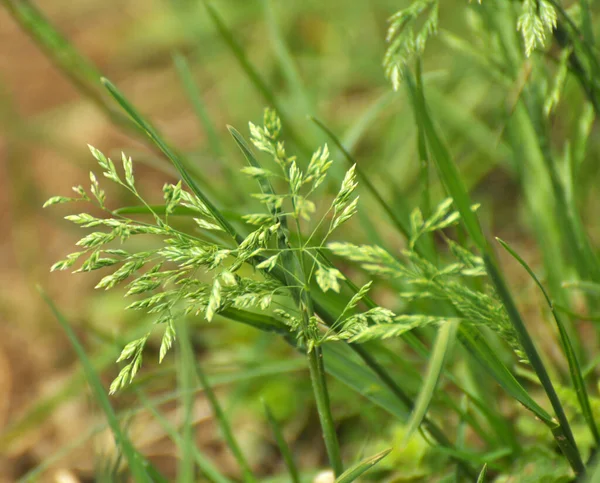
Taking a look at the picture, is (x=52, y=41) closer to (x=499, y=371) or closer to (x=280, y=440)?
(x=280, y=440)

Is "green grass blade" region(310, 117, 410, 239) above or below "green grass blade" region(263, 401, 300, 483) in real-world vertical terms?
above

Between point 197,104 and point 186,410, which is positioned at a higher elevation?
point 197,104

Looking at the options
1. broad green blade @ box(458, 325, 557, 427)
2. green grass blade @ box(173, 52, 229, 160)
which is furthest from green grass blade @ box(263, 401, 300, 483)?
green grass blade @ box(173, 52, 229, 160)

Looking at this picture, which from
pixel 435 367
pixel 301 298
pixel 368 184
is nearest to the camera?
pixel 435 367

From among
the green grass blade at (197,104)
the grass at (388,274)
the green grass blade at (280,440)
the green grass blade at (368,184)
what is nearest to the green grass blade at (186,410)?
the grass at (388,274)

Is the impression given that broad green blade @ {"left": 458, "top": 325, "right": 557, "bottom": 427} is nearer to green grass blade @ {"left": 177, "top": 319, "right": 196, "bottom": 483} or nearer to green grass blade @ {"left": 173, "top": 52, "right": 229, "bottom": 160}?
green grass blade @ {"left": 177, "top": 319, "right": 196, "bottom": 483}

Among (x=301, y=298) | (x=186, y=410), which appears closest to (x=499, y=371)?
(x=301, y=298)

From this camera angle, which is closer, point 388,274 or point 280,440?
point 388,274

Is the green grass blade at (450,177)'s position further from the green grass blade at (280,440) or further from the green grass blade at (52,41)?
the green grass blade at (52,41)
